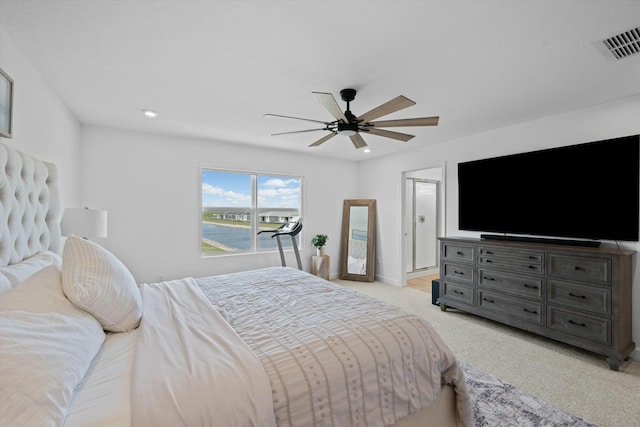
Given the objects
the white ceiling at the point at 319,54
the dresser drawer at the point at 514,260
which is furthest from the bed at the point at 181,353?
the dresser drawer at the point at 514,260

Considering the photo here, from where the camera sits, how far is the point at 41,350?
917 mm

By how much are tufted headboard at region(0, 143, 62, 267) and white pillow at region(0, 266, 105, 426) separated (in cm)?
48

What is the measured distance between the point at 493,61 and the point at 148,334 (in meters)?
2.82

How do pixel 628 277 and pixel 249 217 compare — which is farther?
pixel 249 217

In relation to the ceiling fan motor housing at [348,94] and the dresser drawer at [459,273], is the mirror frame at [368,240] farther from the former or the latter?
the ceiling fan motor housing at [348,94]

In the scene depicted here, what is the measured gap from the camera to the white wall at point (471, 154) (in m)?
2.73

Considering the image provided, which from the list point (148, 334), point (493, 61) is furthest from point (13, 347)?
point (493, 61)

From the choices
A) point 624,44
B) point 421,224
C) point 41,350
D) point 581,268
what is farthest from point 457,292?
point 41,350

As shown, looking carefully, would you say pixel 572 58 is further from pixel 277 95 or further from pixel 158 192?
pixel 158 192

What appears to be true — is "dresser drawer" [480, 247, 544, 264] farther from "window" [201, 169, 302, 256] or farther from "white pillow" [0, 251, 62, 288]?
"white pillow" [0, 251, 62, 288]

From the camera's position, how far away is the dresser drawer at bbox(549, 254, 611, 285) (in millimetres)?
2502

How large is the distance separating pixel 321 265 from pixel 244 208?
5.63ft

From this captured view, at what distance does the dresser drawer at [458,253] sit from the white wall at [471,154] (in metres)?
0.48

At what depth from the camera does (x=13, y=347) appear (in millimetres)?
860
